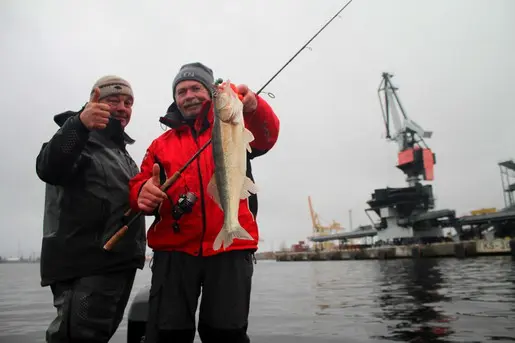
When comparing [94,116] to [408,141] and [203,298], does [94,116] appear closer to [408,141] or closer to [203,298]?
[203,298]

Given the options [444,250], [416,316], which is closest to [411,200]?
[444,250]

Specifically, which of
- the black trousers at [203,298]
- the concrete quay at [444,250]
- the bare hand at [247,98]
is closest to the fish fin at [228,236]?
the black trousers at [203,298]

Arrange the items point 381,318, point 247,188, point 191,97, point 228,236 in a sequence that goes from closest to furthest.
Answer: point 228,236, point 247,188, point 191,97, point 381,318

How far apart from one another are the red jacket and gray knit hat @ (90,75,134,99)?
0.67 metres

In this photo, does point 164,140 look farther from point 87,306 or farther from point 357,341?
point 357,341

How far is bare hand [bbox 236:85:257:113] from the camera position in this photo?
3.97m

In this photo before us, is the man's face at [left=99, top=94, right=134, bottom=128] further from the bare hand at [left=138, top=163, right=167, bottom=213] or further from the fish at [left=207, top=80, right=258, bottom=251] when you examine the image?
the fish at [left=207, top=80, right=258, bottom=251]

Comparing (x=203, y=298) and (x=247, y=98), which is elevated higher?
(x=247, y=98)

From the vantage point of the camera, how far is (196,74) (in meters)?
4.42

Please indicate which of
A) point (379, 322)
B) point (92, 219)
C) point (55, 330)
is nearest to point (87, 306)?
point (55, 330)

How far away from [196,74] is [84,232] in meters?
2.17

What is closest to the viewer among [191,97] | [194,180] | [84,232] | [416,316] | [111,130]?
[84,232]

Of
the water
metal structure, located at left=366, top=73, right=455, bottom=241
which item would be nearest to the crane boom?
metal structure, located at left=366, top=73, right=455, bottom=241

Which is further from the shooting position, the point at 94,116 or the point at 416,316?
the point at 416,316
